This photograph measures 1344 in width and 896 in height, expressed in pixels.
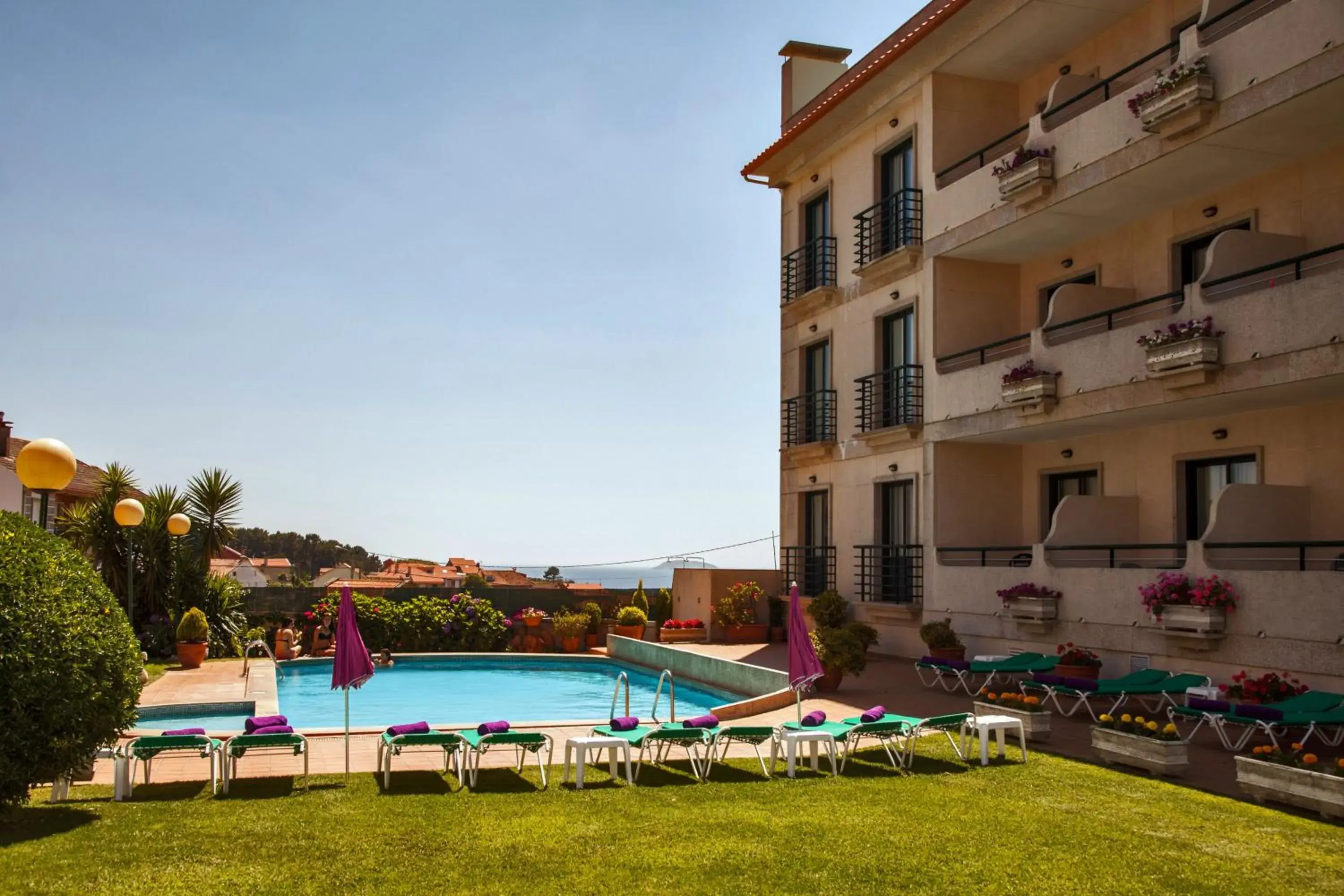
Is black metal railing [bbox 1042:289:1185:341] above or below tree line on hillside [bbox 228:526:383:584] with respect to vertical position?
above

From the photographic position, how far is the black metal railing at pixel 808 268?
26125mm

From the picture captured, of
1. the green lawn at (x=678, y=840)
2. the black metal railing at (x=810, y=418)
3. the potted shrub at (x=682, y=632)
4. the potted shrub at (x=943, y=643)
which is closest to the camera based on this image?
the green lawn at (x=678, y=840)

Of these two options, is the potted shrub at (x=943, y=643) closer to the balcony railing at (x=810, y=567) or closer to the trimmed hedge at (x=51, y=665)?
the balcony railing at (x=810, y=567)

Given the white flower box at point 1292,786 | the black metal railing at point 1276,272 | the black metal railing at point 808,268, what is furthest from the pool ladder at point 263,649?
the black metal railing at point 1276,272

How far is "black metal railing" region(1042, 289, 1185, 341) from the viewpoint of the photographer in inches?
691

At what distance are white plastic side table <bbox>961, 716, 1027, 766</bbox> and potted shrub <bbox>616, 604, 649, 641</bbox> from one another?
17209 mm

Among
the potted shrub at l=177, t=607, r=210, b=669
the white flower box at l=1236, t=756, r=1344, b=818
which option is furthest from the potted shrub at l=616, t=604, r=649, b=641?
the white flower box at l=1236, t=756, r=1344, b=818

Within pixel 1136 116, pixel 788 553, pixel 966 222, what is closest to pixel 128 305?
pixel 788 553

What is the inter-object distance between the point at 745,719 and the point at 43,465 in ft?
30.2

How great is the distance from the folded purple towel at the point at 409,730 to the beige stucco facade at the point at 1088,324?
10.4m

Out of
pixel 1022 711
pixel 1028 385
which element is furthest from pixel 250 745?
pixel 1028 385

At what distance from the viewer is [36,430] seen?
1652cm

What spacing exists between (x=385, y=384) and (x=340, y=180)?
27063 millimetres

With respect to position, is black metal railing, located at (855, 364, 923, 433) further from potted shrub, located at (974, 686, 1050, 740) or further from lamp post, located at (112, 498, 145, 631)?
lamp post, located at (112, 498, 145, 631)
